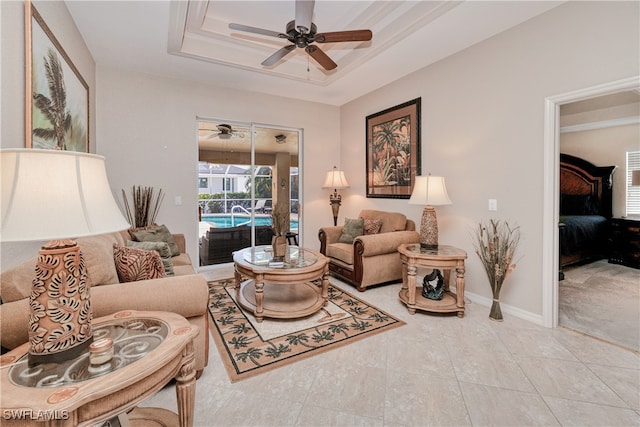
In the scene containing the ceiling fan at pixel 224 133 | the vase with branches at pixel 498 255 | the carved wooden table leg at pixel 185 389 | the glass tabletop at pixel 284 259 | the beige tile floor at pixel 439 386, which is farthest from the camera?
the ceiling fan at pixel 224 133

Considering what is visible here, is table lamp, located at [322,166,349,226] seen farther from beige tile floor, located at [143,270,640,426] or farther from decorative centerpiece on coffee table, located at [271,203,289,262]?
beige tile floor, located at [143,270,640,426]

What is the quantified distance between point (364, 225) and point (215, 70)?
3.04 m

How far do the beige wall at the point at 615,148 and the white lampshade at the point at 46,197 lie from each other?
7.39 metres

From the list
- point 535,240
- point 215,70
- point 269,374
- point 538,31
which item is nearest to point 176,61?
point 215,70

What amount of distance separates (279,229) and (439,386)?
201 cm

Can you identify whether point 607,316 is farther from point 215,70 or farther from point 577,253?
point 215,70

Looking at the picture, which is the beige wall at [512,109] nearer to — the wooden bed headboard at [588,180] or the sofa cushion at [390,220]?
the sofa cushion at [390,220]

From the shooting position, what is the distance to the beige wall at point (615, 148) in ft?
16.2

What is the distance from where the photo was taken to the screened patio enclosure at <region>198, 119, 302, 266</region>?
4.59 meters

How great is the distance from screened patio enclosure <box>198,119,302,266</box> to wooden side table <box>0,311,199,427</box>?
3450 mm

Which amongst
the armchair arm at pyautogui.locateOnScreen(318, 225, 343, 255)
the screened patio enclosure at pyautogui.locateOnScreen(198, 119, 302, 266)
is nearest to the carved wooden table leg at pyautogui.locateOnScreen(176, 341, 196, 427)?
the armchair arm at pyautogui.locateOnScreen(318, 225, 343, 255)

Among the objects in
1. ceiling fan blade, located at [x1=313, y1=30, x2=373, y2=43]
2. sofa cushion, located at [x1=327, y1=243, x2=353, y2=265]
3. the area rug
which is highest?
ceiling fan blade, located at [x1=313, y1=30, x2=373, y2=43]

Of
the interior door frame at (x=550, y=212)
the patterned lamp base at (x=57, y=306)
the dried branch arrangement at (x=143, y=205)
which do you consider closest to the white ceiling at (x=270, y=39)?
the interior door frame at (x=550, y=212)

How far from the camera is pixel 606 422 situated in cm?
153
